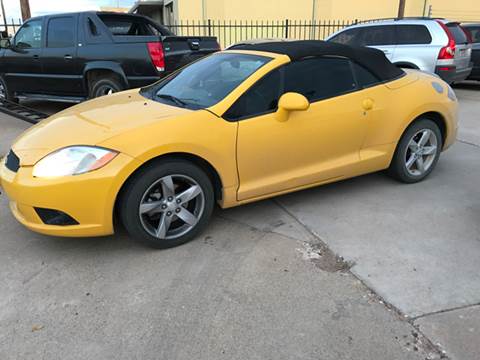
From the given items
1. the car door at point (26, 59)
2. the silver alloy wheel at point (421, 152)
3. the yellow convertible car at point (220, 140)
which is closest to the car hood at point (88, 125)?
the yellow convertible car at point (220, 140)

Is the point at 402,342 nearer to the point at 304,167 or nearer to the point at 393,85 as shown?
the point at 304,167

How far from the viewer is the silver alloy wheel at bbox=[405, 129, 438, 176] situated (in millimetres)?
4645

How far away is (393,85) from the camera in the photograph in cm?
439

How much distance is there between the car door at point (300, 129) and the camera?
3.59m

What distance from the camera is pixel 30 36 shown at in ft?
26.4

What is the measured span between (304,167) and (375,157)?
34.2 inches

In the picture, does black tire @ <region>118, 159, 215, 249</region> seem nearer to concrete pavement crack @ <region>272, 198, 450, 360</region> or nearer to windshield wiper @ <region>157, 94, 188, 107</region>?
windshield wiper @ <region>157, 94, 188, 107</region>

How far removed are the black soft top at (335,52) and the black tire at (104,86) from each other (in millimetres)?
3542

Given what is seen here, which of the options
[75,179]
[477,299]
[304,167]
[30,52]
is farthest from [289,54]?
[30,52]

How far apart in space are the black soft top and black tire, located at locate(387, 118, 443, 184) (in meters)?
0.57

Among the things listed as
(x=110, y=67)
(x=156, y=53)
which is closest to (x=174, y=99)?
(x=156, y=53)

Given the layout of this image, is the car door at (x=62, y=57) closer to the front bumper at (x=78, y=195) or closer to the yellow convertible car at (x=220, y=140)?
the yellow convertible car at (x=220, y=140)

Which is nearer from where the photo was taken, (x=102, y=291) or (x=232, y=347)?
(x=232, y=347)

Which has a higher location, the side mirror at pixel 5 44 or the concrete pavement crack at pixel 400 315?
the side mirror at pixel 5 44
